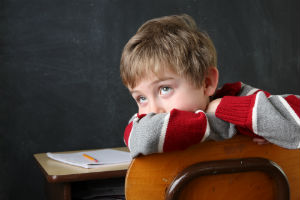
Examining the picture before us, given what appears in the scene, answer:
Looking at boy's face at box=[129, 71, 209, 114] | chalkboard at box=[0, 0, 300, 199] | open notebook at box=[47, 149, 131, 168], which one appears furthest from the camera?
chalkboard at box=[0, 0, 300, 199]

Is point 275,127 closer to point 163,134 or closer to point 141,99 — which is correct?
point 163,134

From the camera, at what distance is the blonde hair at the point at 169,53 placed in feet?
3.14

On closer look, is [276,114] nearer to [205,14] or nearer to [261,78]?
[205,14]

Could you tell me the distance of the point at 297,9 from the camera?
279 centimetres

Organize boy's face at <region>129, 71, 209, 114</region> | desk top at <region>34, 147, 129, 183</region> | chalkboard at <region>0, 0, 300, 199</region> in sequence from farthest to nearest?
1. chalkboard at <region>0, 0, 300, 199</region>
2. desk top at <region>34, 147, 129, 183</region>
3. boy's face at <region>129, 71, 209, 114</region>

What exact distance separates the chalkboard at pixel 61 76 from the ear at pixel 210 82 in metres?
1.13

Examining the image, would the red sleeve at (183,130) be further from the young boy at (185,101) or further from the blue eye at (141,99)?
the blue eye at (141,99)

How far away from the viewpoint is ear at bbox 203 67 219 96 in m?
1.03

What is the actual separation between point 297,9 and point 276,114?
234 cm

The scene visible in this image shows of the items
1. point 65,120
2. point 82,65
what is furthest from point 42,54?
point 65,120

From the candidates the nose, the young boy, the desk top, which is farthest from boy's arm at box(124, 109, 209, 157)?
the desk top

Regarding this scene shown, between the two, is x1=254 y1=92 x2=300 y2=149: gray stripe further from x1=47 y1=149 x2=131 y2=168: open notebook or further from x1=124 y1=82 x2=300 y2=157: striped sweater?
x1=47 y1=149 x2=131 y2=168: open notebook

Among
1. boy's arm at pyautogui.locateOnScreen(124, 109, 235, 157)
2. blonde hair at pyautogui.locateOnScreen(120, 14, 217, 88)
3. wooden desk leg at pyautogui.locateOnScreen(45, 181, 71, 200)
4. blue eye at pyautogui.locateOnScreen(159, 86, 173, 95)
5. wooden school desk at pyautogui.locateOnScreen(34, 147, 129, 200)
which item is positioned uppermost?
blonde hair at pyautogui.locateOnScreen(120, 14, 217, 88)

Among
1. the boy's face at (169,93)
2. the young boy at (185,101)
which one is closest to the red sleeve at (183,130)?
the young boy at (185,101)
